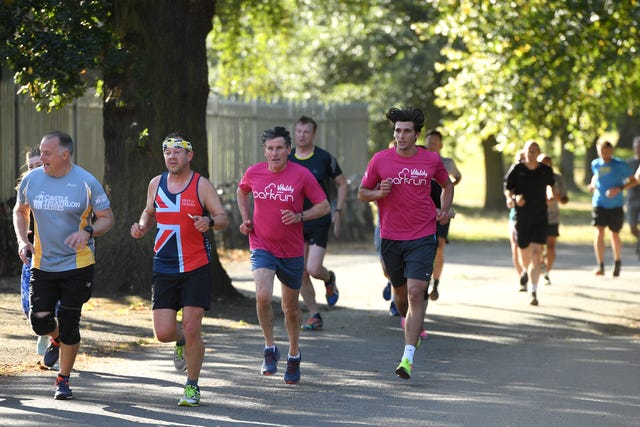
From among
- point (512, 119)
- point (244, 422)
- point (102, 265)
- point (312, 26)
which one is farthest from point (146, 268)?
point (312, 26)

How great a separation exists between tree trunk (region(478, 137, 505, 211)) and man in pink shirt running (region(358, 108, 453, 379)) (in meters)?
26.7

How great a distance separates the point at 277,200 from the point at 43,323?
6.22 feet

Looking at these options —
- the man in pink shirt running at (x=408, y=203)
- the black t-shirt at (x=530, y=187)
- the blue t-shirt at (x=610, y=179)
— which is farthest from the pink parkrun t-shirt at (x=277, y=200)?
the blue t-shirt at (x=610, y=179)

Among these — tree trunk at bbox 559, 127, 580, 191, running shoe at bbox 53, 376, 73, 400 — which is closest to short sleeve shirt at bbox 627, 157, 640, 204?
running shoe at bbox 53, 376, 73, 400

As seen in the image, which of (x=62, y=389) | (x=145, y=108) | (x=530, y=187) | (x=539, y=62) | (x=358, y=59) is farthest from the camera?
(x=358, y=59)

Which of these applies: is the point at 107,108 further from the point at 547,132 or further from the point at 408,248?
the point at 547,132

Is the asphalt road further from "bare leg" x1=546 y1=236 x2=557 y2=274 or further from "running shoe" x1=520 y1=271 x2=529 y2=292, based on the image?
"bare leg" x1=546 y1=236 x2=557 y2=274

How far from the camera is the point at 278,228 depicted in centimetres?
912

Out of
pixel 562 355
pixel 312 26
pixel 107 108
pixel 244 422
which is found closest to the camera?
pixel 244 422

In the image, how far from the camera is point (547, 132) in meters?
23.5

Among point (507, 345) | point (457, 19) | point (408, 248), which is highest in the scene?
point (457, 19)

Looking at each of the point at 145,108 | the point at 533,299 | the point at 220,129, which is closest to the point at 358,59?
the point at 220,129

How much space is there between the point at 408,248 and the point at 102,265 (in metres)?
5.36

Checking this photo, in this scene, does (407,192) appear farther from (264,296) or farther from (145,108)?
(145,108)
